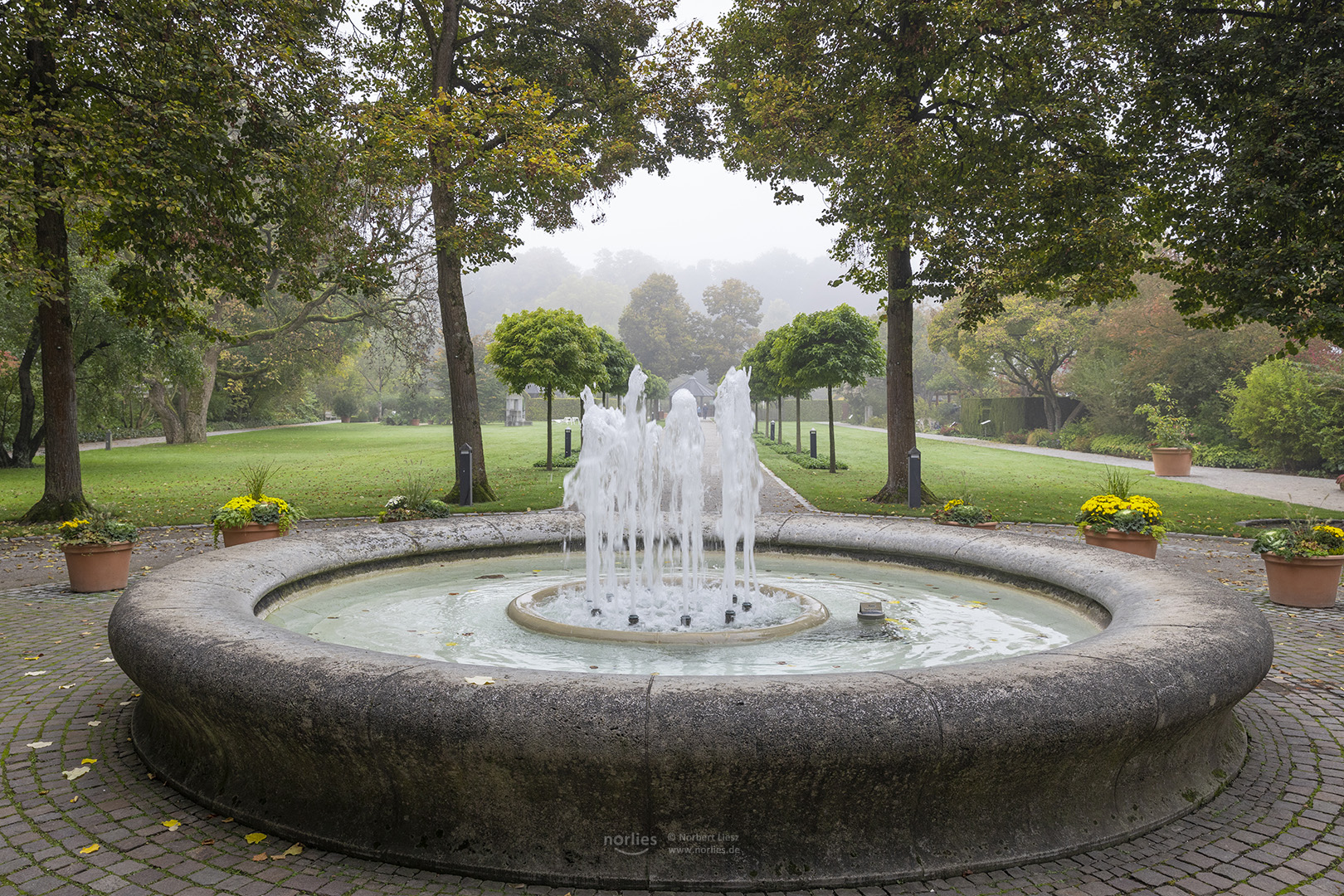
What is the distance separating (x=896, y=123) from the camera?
1262cm

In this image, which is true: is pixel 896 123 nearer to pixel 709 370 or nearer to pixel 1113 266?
pixel 1113 266

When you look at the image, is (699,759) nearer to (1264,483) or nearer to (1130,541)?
(1130,541)

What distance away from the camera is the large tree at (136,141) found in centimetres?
952

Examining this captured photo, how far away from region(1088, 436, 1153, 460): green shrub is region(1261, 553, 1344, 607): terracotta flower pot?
2349 cm

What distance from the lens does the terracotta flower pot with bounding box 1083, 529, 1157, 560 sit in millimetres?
8141

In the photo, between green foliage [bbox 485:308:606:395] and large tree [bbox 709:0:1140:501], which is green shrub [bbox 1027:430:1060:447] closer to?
green foliage [bbox 485:308:606:395]

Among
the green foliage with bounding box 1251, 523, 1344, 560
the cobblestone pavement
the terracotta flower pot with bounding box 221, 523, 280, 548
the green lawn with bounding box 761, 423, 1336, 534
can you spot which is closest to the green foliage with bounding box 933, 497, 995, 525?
the green foliage with bounding box 1251, 523, 1344, 560

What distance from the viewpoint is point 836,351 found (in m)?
21.8

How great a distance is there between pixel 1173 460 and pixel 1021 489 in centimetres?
679

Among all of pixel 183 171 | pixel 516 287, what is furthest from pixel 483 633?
pixel 516 287

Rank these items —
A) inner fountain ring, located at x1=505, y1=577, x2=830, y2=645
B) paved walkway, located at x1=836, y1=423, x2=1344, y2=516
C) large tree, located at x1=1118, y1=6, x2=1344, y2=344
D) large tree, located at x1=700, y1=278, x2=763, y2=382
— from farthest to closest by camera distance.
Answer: large tree, located at x1=700, y1=278, x2=763, y2=382 < paved walkway, located at x1=836, y1=423, x2=1344, y2=516 < large tree, located at x1=1118, y1=6, x2=1344, y2=344 < inner fountain ring, located at x1=505, y1=577, x2=830, y2=645

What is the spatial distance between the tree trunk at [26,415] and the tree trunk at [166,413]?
376 inches

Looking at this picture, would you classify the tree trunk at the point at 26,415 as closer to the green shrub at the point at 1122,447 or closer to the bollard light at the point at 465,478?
the bollard light at the point at 465,478

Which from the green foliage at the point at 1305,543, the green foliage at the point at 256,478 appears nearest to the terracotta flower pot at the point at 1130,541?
the green foliage at the point at 1305,543
